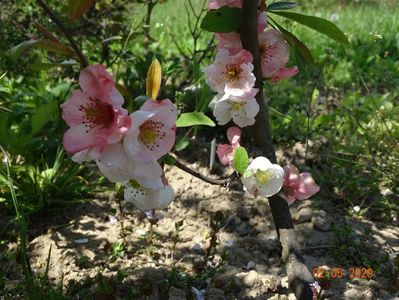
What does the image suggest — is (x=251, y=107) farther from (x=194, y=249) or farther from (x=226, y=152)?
(x=194, y=249)

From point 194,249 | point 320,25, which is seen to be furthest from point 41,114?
point 320,25

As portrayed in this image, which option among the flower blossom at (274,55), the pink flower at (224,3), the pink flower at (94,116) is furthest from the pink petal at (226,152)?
the pink flower at (94,116)

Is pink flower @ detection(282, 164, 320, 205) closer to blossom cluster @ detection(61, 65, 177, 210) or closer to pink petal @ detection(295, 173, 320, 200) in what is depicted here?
pink petal @ detection(295, 173, 320, 200)

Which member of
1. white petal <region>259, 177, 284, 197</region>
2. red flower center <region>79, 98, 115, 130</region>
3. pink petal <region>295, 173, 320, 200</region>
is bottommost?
pink petal <region>295, 173, 320, 200</region>

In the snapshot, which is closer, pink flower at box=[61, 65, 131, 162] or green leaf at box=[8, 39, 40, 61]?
pink flower at box=[61, 65, 131, 162]

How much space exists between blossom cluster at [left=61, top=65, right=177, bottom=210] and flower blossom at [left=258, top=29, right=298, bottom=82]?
0.42m

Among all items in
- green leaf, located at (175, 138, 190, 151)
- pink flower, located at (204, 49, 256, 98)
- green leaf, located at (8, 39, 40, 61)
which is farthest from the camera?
green leaf, located at (175, 138, 190, 151)

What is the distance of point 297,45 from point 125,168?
604 millimetres

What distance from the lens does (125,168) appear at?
96cm

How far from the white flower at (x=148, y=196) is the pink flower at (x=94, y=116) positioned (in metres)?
0.20

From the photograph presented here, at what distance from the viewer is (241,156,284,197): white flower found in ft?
4.06

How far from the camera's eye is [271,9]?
1.29 meters

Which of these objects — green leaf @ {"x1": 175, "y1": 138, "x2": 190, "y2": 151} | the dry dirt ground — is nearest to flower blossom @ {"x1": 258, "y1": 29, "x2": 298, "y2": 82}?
the dry dirt ground

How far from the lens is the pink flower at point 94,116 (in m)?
0.92
